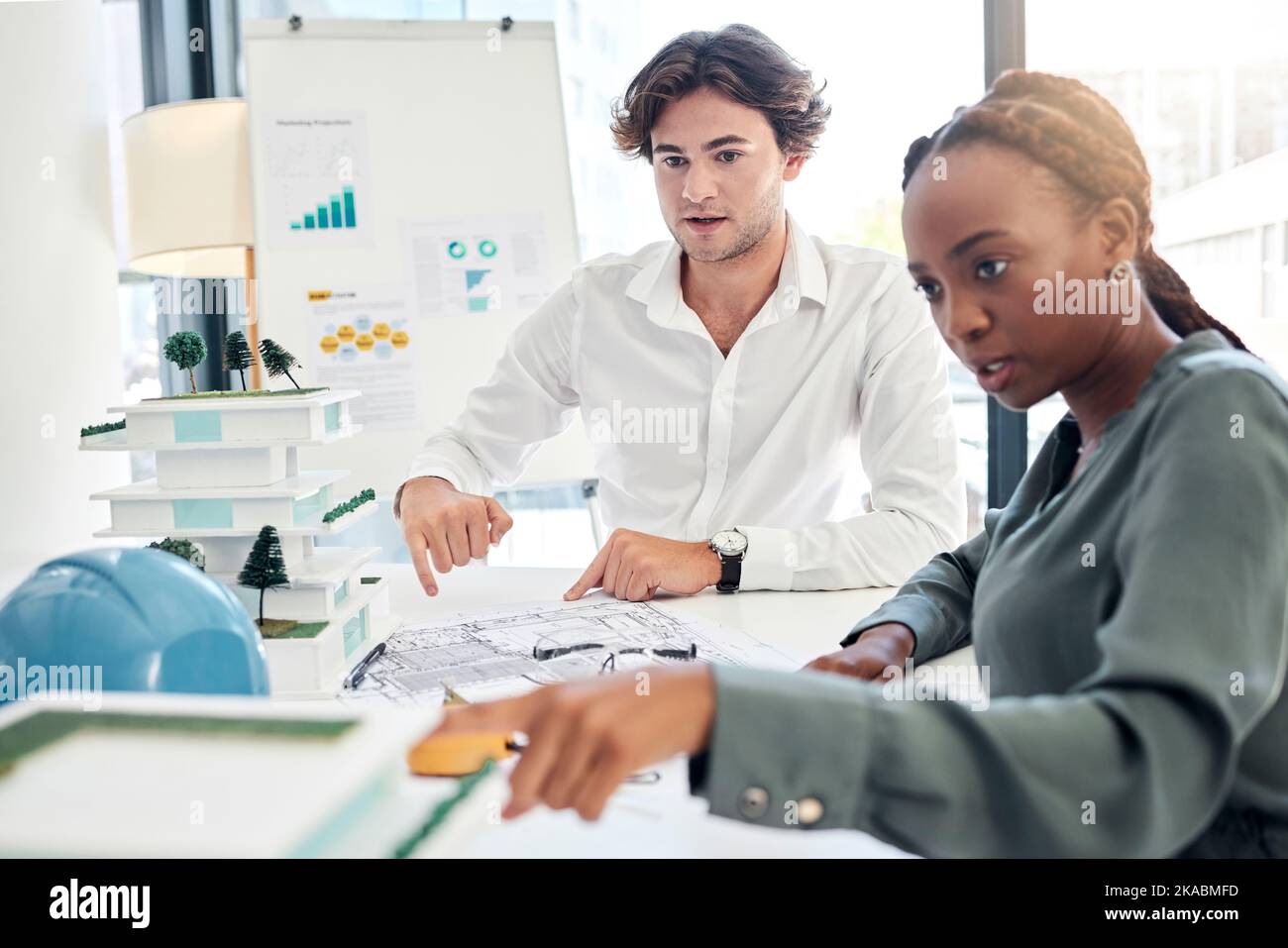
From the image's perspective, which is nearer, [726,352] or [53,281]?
[726,352]

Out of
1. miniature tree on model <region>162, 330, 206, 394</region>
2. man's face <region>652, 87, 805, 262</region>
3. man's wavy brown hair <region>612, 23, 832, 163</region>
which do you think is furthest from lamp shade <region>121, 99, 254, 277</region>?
Answer: miniature tree on model <region>162, 330, 206, 394</region>

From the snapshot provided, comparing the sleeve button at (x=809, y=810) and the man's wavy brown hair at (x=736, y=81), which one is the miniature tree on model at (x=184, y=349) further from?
the man's wavy brown hair at (x=736, y=81)

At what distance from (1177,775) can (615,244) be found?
9.74 feet

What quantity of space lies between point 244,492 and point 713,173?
1.09 m

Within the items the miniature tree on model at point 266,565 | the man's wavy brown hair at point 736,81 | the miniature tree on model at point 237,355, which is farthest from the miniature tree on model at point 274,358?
the man's wavy brown hair at point 736,81

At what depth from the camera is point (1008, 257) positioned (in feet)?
2.44

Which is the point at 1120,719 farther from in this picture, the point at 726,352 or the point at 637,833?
the point at 726,352

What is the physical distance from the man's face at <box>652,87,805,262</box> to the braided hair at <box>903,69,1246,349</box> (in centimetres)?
115

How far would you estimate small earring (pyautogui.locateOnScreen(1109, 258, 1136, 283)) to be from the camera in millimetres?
766

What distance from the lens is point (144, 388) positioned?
3.23m

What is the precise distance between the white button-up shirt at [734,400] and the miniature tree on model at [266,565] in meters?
0.77

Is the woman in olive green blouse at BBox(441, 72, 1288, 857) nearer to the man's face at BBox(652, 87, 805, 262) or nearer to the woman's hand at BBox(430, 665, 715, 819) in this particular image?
the woman's hand at BBox(430, 665, 715, 819)

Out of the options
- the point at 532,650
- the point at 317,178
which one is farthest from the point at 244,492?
the point at 317,178
